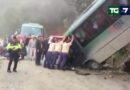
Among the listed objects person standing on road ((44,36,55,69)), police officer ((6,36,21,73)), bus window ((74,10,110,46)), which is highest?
bus window ((74,10,110,46))

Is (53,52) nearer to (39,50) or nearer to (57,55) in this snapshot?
(57,55)

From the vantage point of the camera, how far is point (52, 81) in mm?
15852

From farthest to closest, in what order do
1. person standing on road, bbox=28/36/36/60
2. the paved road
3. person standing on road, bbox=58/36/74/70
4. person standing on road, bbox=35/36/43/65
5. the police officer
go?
person standing on road, bbox=28/36/36/60 → person standing on road, bbox=35/36/43/65 → person standing on road, bbox=58/36/74/70 → the police officer → the paved road

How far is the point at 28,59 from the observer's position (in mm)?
23406

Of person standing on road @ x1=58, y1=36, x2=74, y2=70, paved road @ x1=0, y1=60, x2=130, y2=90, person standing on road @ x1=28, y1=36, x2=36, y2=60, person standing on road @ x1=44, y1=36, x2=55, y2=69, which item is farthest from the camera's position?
Result: person standing on road @ x1=28, y1=36, x2=36, y2=60

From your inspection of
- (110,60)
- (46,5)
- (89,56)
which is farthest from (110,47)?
(46,5)

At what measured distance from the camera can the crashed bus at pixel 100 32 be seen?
1909 cm

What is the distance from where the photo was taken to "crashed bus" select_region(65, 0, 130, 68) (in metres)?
19.1

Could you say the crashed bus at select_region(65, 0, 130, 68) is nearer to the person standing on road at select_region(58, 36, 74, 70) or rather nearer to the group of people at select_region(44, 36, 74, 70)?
the group of people at select_region(44, 36, 74, 70)

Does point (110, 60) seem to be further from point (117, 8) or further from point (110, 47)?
point (117, 8)

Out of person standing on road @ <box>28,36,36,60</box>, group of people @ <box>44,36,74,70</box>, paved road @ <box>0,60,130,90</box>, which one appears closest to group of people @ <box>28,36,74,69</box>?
group of people @ <box>44,36,74,70</box>

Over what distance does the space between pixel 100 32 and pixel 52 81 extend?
4779 millimetres

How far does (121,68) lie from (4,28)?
25.2 m

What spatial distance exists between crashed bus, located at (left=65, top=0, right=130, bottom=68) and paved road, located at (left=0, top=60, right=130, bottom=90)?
1863mm
